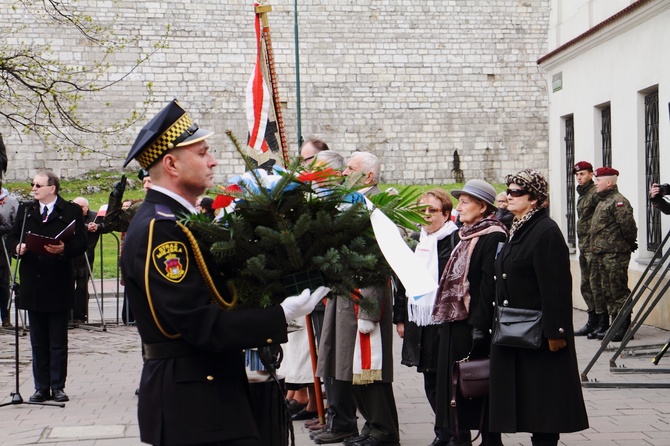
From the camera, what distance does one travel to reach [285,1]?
131 ft

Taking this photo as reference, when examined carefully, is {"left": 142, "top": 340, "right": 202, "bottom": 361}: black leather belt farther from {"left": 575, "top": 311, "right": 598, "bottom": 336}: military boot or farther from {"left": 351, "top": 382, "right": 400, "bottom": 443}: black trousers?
{"left": 575, "top": 311, "right": 598, "bottom": 336}: military boot

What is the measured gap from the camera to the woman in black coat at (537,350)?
5.99m

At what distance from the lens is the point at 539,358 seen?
608cm

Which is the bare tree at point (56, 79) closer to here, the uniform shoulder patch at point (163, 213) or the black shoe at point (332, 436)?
the black shoe at point (332, 436)

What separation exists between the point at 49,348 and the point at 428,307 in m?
3.95

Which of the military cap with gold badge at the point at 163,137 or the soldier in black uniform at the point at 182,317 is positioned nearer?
the soldier in black uniform at the point at 182,317

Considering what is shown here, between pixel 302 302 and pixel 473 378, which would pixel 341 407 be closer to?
pixel 473 378

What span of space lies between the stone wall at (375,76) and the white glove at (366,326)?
3209 cm

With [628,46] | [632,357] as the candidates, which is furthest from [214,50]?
[632,357]

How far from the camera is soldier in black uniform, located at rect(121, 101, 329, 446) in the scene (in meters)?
3.86

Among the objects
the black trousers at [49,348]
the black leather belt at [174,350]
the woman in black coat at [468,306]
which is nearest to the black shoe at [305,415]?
the woman in black coat at [468,306]

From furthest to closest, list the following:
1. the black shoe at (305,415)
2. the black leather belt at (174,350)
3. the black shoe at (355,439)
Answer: the black shoe at (305,415) → the black shoe at (355,439) → the black leather belt at (174,350)

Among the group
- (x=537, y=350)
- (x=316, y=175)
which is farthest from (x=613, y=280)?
(x=316, y=175)

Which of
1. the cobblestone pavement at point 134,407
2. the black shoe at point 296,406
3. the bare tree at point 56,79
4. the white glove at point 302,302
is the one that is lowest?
the cobblestone pavement at point 134,407
